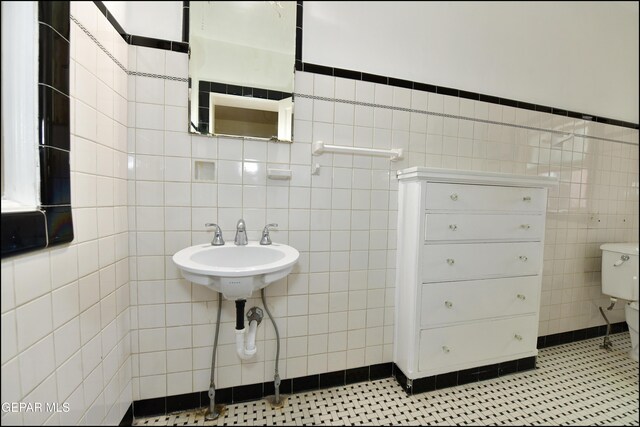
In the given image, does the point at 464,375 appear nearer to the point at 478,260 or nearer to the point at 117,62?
the point at 478,260

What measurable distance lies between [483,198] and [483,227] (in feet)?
0.52

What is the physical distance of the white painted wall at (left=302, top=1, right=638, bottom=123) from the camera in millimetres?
692

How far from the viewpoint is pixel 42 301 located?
67cm

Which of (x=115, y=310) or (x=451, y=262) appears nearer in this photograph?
(x=115, y=310)

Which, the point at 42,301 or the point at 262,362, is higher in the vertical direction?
the point at 42,301

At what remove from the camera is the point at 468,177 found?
1308mm

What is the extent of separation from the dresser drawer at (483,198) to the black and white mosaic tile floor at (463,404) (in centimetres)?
68

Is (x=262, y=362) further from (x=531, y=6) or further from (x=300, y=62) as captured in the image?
(x=531, y=6)

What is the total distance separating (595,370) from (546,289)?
53 centimetres

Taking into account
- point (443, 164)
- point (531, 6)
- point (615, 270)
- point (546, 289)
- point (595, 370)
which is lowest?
point (595, 370)

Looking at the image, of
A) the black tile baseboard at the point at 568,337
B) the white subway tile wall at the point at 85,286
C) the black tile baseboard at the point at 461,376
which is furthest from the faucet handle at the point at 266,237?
the black tile baseboard at the point at 568,337

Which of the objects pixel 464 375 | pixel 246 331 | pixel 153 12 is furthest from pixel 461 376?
pixel 153 12

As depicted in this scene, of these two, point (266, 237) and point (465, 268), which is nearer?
point (266, 237)

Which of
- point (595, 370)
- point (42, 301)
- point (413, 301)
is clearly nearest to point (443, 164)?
point (413, 301)
